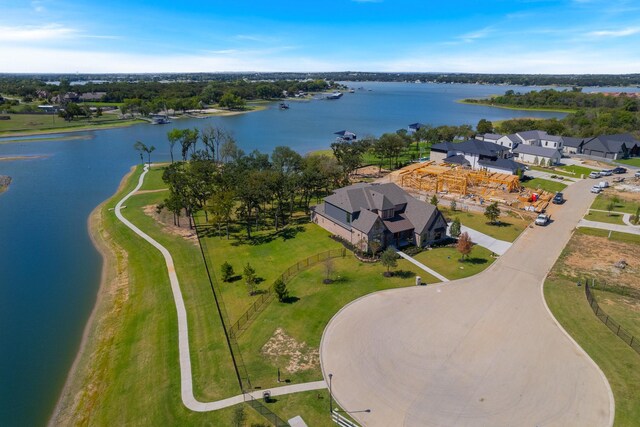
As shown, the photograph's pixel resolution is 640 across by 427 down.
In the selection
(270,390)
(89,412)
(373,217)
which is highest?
(373,217)

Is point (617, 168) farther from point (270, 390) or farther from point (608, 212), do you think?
point (270, 390)

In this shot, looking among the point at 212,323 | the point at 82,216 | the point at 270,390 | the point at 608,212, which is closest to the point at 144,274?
Result: the point at 212,323

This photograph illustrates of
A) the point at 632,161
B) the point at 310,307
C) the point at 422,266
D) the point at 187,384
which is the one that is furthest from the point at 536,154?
the point at 187,384

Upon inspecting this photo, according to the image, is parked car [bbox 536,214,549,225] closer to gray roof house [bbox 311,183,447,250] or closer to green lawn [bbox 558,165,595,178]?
gray roof house [bbox 311,183,447,250]

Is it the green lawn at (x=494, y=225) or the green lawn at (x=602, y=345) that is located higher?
the green lawn at (x=602, y=345)

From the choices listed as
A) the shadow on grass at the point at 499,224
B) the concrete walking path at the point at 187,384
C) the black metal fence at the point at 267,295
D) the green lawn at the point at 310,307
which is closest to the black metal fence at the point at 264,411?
the concrete walking path at the point at 187,384

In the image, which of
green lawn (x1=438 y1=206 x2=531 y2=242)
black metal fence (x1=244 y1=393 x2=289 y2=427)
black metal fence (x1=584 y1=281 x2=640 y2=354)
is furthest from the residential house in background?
black metal fence (x1=244 y1=393 x2=289 y2=427)

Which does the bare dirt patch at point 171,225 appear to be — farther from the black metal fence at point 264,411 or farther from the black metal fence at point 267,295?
the black metal fence at point 264,411
